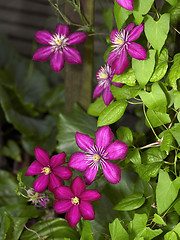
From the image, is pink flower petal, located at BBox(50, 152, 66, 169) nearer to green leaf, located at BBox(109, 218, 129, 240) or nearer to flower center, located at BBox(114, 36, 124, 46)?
green leaf, located at BBox(109, 218, 129, 240)

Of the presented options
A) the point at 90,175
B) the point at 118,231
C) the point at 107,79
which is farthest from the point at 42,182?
the point at 107,79

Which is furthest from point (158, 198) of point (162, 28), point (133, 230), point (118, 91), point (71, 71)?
point (71, 71)

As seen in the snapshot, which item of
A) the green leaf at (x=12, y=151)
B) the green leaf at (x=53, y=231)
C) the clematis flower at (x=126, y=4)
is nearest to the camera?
the clematis flower at (x=126, y=4)

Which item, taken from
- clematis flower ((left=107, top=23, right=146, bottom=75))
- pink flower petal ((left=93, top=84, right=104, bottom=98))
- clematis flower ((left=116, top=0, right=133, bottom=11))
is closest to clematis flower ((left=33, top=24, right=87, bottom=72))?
pink flower petal ((left=93, top=84, right=104, bottom=98))

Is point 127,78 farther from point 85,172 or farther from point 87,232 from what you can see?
point 87,232

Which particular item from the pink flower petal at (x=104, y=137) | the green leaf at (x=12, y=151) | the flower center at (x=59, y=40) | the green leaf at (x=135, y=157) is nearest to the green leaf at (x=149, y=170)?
the green leaf at (x=135, y=157)

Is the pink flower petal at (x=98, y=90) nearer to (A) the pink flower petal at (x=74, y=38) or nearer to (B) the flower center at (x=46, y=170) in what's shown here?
(A) the pink flower petal at (x=74, y=38)

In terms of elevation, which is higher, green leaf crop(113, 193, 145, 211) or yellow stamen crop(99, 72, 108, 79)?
yellow stamen crop(99, 72, 108, 79)
